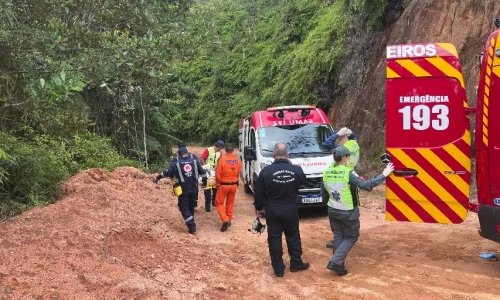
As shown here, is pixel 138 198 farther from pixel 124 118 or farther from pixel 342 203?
pixel 124 118

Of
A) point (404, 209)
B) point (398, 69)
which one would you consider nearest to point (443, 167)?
point (404, 209)

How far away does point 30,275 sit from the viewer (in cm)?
606

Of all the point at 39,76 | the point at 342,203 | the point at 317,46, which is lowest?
the point at 342,203

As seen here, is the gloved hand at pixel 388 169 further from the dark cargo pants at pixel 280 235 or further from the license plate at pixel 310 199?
the license plate at pixel 310 199

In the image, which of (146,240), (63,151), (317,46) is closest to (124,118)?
(63,151)

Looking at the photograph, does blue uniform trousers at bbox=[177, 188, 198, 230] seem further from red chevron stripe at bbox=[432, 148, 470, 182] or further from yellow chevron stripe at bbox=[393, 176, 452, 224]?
red chevron stripe at bbox=[432, 148, 470, 182]

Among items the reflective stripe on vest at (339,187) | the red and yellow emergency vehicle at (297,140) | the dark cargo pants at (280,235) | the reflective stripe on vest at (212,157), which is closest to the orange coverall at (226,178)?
the red and yellow emergency vehicle at (297,140)

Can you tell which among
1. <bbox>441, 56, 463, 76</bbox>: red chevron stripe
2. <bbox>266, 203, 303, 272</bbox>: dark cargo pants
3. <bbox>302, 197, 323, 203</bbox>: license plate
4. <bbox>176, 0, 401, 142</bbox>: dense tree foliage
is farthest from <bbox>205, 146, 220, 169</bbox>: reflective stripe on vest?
<bbox>441, 56, 463, 76</bbox>: red chevron stripe

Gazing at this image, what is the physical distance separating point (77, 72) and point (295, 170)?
3100 millimetres

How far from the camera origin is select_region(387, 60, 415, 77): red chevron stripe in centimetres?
646

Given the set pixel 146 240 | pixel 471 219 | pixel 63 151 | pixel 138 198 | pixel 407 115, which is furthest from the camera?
pixel 63 151

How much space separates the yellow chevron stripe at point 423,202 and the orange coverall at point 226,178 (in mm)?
4001

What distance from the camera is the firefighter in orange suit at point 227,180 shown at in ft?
32.4

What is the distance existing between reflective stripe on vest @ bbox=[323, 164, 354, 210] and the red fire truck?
Answer: 521mm
